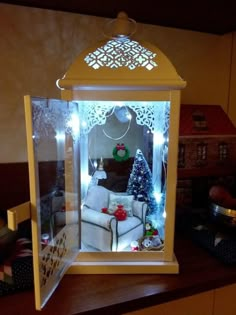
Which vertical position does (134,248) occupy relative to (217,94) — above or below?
below

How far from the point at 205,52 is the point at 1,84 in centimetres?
84

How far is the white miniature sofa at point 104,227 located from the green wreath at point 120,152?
0.37 ft

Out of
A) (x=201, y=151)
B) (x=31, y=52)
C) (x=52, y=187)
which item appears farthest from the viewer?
(x=201, y=151)

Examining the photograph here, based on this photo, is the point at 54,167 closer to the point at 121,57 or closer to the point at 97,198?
the point at 97,198

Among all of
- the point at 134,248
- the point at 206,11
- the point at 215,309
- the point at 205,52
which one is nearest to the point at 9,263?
the point at 134,248

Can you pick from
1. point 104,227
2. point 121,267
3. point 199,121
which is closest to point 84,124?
point 104,227

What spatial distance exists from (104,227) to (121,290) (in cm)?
16

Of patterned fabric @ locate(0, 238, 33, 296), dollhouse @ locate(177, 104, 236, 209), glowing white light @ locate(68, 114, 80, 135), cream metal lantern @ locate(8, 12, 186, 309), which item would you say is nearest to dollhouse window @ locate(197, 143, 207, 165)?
dollhouse @ locate(177, 104, 236, 209)

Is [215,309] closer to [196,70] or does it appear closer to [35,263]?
Result: [35,263]

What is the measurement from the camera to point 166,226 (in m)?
0.76

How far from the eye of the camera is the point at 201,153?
1.07m

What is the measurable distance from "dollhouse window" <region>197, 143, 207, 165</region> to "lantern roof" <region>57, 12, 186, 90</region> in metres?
0.43

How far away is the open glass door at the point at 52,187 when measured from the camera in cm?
53

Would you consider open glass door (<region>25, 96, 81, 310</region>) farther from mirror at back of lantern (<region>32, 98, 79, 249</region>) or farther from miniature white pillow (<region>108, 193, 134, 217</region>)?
miniature white pillow (<region>108, 193, 134, 217</region>)
